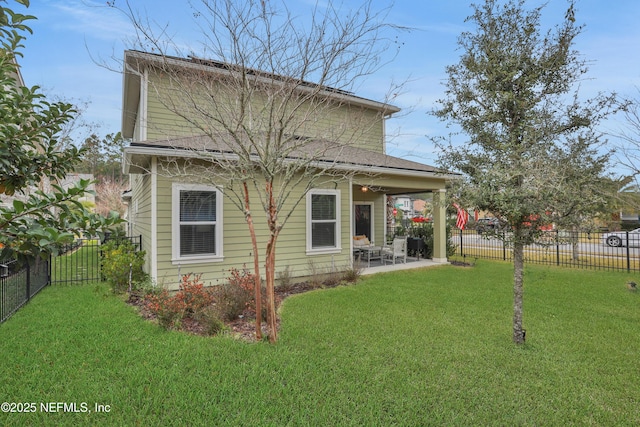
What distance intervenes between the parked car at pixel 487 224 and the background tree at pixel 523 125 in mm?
189

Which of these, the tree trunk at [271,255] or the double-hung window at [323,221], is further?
the double-hung window at [323,221]

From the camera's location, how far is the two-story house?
5.91 metres

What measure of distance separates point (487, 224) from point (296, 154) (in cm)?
498

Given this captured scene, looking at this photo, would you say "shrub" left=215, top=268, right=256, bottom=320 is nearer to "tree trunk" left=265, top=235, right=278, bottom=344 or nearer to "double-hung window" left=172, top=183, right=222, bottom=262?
"tree trunk" left=265, top=235, right=278, bottom=344

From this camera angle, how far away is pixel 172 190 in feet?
23.6

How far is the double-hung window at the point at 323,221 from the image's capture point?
9.02 metres

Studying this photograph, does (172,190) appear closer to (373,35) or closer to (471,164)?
(373,35)

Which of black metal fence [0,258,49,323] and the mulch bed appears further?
black metal fence [0,258,49,323]

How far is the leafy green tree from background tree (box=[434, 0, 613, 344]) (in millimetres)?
4446

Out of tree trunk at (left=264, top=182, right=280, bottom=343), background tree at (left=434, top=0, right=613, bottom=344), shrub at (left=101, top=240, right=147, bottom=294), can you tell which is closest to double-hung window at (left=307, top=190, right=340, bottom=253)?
shrub at (left=101, top=240, right=147, bottom=294)

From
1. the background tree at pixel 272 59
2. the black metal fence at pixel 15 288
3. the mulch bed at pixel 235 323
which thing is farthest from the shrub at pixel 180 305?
the black metal fence at pixel 15 288

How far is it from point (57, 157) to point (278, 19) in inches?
145

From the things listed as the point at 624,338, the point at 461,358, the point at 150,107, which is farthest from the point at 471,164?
the point at 150,107

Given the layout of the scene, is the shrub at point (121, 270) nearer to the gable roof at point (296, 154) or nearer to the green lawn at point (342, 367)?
the green lawn at point (342, 367)
